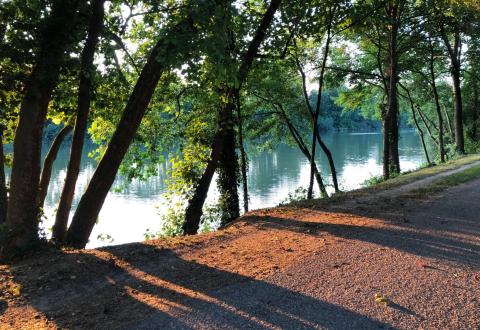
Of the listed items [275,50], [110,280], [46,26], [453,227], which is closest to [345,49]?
[275,50]

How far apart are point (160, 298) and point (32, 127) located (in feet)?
11.7

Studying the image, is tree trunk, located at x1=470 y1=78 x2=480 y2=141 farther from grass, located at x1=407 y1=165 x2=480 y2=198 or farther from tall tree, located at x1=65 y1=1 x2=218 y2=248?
tall tree, located at x1=65 y1=1 x2=218 y2=248

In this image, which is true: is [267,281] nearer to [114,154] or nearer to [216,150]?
[114,154]

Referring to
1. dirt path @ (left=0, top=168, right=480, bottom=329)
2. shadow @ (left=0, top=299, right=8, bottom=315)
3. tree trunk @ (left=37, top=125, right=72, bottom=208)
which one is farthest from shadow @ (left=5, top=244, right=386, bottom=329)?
tree trunk @ (left=37, top=125, right=72, bottom=208)

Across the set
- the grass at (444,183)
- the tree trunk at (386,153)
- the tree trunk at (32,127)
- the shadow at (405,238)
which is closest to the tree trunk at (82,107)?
the tree trunk at (32,127)

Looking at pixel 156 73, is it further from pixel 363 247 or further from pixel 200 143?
pixel 200 143

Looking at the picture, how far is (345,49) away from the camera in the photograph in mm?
23250

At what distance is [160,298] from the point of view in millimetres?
4605

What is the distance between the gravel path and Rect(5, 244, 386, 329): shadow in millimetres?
18

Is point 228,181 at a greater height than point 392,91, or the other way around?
point 392,91

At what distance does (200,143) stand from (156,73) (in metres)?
6.19

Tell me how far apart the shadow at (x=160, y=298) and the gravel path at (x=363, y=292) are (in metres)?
0.02

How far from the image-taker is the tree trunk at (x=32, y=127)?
6.49 metres

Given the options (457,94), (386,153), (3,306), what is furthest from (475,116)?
(3,306)
